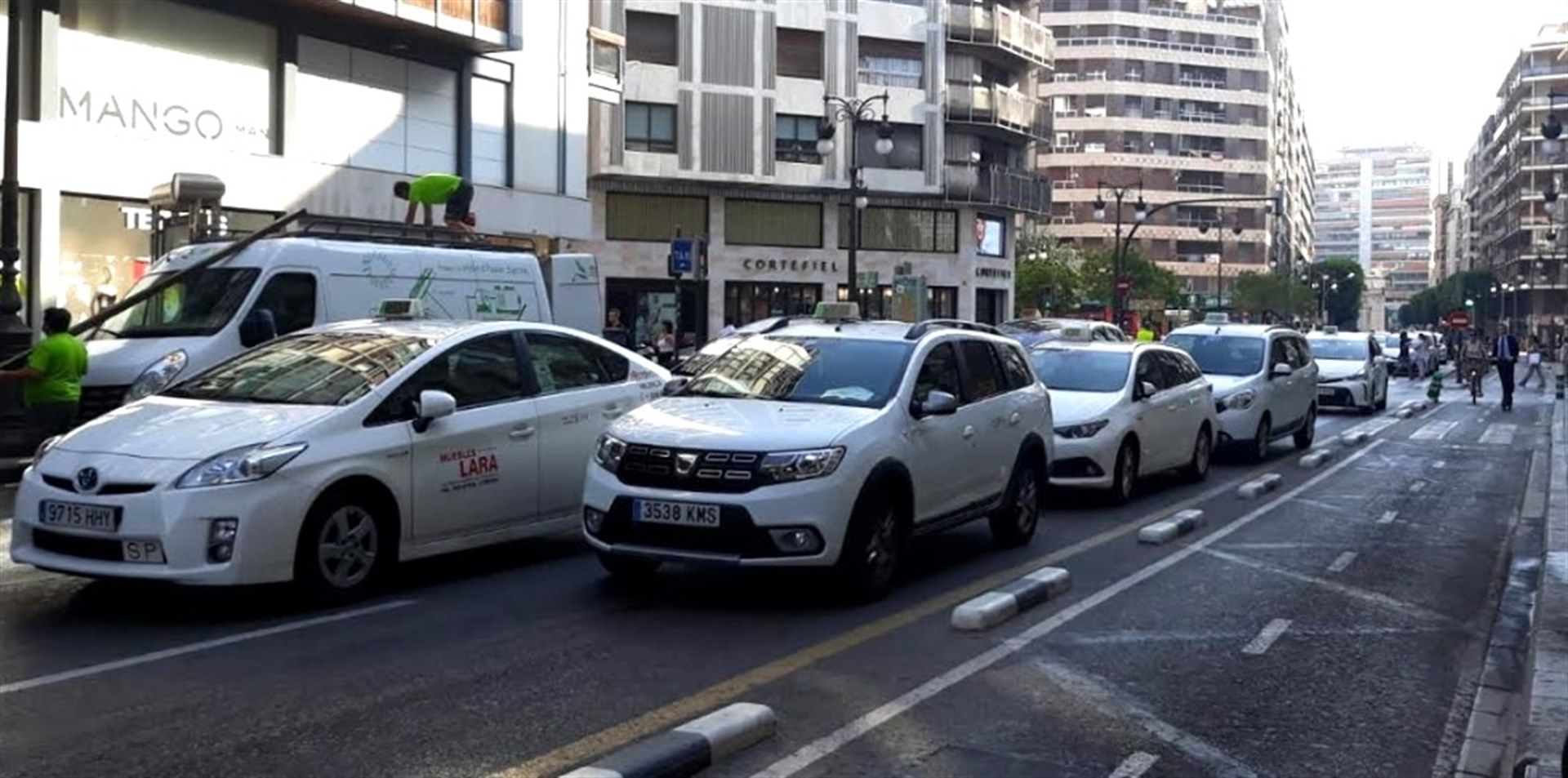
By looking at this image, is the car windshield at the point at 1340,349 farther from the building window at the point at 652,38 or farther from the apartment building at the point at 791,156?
the building window at the point at 652,38

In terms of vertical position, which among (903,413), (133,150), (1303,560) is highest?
(133,150)

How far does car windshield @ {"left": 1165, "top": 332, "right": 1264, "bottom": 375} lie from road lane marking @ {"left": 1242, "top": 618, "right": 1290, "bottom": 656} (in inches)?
452

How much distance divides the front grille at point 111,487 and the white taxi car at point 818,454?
2.37 m

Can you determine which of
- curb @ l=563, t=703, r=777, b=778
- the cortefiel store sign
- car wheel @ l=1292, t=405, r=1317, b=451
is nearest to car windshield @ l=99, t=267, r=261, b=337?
curb @ l=563, t=703, r=777, b=778

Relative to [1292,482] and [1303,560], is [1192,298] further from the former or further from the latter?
[1303,560]

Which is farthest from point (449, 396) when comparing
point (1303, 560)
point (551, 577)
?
point (1303, 560)

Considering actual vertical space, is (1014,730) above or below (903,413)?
below

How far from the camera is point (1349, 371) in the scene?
30.1m

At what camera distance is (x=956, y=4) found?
177 ft

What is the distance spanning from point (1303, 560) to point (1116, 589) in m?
2.32

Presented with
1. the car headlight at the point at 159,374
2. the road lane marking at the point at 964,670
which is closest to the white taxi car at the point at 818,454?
the road lane marking at the point at 964,670

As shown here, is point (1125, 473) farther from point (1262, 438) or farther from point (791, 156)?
point (791, 156)

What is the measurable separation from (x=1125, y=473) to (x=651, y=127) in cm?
3575

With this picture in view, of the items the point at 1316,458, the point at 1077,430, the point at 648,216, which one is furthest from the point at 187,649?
the point at 648,216
